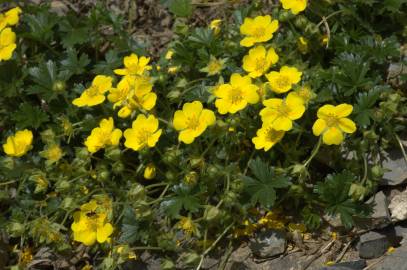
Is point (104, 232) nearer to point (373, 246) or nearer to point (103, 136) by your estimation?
point (103, 136)

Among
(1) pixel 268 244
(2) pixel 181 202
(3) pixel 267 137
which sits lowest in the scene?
(1) pixel 268 244

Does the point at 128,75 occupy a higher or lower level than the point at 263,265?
higher

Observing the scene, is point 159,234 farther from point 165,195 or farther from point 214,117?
point 214,117

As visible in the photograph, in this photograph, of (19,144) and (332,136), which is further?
(19,144)

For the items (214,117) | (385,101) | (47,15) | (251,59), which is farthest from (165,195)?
(47,15)

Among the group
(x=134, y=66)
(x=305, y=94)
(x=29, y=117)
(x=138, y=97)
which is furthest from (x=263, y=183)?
(x=29, y=117)

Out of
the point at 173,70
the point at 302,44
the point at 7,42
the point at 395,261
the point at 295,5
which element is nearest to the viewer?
the point at 395,261

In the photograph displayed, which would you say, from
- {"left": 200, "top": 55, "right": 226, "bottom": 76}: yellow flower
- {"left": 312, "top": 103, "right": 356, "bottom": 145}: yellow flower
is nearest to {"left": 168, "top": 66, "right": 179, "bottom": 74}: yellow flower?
{"left": 200, "top": 55, "right": 226, "bottom": 76}: yellow flower

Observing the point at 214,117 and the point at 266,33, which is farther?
the point at 266,33
